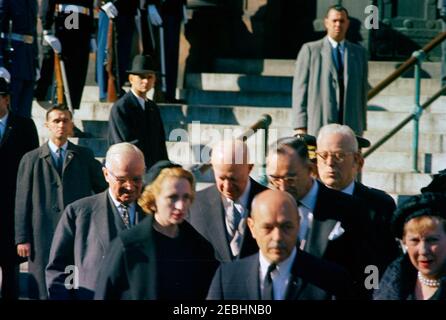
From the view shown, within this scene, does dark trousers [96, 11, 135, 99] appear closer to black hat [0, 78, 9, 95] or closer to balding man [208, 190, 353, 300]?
black hat [0, 78, 9, 95]

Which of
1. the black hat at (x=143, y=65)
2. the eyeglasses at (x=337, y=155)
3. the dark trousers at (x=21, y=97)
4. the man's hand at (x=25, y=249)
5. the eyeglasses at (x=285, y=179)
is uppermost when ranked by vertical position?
the black hat at (x=143, y=65)

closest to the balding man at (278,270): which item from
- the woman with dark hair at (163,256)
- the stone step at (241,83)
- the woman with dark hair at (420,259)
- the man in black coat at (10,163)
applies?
the woman with dark hair at (420,259)

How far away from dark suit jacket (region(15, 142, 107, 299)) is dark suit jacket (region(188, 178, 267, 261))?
221 cm

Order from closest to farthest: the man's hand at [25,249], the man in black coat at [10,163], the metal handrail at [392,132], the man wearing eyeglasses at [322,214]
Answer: the man wearing eyeglasses at [322,214], the man's hand at [25,249], the man in black coat at [10,163], the metal handrail at [392,132]

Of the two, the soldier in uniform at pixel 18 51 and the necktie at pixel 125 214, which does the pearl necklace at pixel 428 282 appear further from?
the soldier in uniform at pixel 18 51

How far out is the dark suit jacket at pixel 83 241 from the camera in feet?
29.2

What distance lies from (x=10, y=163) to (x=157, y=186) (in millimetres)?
Answer: 3329

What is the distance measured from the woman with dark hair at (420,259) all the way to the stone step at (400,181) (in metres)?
4.44

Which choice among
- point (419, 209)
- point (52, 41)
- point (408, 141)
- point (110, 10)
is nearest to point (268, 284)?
point (419, 209)

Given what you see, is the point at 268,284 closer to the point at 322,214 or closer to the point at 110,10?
the point at 322,214

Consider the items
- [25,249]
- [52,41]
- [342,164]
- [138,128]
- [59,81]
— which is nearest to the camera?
[342,164]

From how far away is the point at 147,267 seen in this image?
801 cm

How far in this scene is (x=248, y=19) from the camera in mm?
15812

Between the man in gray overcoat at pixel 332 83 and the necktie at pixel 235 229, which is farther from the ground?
the man in gray overcoat at pixel 332 83
